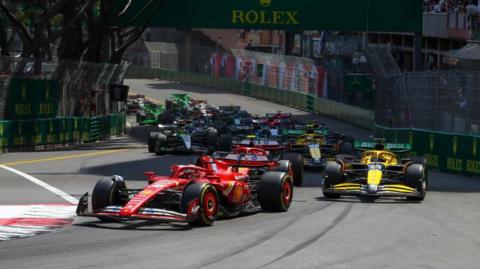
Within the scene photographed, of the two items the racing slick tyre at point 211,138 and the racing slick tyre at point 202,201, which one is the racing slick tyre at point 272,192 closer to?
the racing slick tyre at point 202,201

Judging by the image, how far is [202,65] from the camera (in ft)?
278

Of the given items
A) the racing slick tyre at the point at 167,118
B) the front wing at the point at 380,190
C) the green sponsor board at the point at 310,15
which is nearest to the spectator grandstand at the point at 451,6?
the green sponsor board at the point at 310,15

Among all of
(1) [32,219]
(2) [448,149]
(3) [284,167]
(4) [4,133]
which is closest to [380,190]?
(3) [284,167]

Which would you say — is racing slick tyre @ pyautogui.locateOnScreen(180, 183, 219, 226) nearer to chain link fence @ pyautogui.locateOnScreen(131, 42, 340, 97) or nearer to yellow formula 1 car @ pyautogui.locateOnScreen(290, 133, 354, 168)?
yellow formula 1 car @ pyautogui.locateOnScreen(290, 133, 354, 168)

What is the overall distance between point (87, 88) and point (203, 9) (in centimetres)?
718

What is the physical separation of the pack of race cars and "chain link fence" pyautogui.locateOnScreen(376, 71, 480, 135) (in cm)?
278

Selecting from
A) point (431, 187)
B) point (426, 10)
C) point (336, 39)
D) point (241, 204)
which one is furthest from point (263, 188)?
point (336, 39)

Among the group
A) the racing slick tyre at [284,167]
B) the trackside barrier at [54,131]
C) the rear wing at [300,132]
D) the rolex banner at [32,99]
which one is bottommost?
the trackside barrier at [54,131]

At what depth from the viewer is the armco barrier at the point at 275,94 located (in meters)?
55.0

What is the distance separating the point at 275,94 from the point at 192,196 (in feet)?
183

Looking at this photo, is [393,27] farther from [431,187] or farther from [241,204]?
[241,204]

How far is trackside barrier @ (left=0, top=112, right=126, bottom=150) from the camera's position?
34906mm

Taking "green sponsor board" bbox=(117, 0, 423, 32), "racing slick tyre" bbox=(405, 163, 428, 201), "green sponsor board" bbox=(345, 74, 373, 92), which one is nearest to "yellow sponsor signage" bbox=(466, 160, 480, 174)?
"racing slick tyre" bbox=(405, 163, 428, 201)

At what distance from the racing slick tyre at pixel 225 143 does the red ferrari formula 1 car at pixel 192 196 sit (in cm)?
1508
